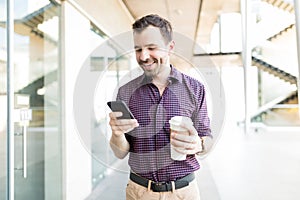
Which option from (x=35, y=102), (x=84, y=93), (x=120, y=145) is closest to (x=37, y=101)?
(x=35, y=102)

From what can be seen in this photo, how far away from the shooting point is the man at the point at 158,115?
1.06m

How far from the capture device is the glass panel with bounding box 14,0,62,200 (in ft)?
6.71

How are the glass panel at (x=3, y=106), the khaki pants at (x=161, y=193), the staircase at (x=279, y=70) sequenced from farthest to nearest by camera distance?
the staircase at (x=279, y=70)
the glass panel at (x=3, y=106)
the khaki pants at (x=161, y=193)

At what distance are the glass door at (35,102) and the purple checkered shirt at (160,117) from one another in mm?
1130

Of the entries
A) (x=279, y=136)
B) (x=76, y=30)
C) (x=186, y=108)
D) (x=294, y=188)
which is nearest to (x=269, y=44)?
(x=279, y=136)

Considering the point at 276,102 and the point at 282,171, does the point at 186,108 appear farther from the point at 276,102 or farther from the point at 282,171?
the point at 276,102

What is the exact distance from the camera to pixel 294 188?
128 inches

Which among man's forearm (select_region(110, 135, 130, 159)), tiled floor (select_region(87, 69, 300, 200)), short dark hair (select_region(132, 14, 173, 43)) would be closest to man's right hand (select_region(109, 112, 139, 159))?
man's forearm (select_region(110, 135, 130, 159))

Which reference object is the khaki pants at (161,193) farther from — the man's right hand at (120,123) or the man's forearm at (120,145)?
the man's right hand at (120,123)

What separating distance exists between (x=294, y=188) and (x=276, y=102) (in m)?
5.58

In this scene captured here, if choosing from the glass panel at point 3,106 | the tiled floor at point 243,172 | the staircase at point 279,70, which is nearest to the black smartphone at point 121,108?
the tiled floor at point 243,172

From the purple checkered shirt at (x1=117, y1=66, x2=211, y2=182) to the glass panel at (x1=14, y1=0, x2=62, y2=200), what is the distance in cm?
121

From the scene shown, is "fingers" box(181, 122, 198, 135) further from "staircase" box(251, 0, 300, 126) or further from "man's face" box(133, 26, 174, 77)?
"staircase" box(251, 0, 300, 126)

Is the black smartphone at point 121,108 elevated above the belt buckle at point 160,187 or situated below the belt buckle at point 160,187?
above
